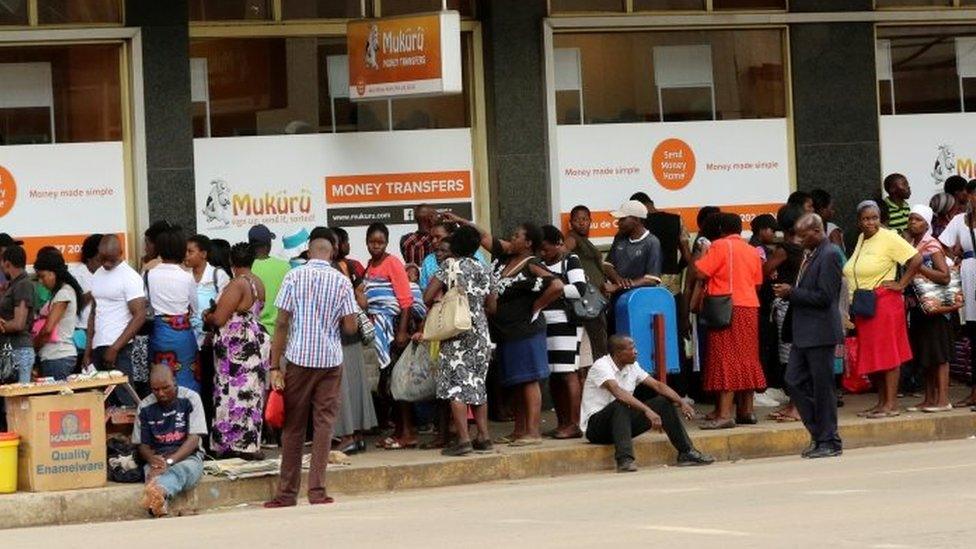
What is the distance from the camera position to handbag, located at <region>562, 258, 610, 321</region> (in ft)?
52.9

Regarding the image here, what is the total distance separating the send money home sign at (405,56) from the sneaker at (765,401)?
3.81 metres

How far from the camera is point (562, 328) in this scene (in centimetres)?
1627

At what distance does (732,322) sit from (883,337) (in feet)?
4.47

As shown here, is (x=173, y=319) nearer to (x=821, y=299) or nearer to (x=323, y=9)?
(x=323, y=9)

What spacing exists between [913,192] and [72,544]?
10.4 metres

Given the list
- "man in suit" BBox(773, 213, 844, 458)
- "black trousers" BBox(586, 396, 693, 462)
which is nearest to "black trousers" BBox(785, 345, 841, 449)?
"man in suit" BBox(773, 213, 844, 458)

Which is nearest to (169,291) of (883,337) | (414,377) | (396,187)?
(414,377)

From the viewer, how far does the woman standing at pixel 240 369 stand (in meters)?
15.1

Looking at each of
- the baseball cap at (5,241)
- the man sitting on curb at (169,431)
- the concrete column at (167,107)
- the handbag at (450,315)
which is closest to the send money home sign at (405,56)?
the concrete column at (167,107)

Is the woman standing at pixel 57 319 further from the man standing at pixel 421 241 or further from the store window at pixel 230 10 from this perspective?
the store window at pixel 230 10

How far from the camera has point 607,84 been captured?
1891 cm

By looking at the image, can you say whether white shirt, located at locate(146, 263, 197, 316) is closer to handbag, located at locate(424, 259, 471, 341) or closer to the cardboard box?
the cardboard box

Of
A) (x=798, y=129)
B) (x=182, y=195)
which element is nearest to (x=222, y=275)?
(x=182, y=195)

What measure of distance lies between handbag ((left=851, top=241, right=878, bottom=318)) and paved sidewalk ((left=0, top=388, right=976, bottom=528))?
0.88 meters
